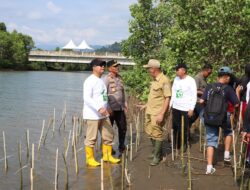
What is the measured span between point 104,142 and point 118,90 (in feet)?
4.37

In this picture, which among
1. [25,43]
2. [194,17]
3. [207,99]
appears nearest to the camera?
[207,99]

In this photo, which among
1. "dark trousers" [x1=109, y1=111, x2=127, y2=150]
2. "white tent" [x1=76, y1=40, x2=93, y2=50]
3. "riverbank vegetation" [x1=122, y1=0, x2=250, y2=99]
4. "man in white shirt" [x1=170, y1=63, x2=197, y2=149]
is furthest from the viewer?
"white tent" [x1=76, y1=40, x2=93, y2=50]

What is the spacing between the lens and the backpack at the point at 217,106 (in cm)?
754

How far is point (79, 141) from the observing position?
12.8 m

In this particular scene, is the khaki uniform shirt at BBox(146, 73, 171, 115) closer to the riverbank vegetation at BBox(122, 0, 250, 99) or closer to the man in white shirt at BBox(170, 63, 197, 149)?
the man in white shirt at BBox(170, 63, 197, 149)

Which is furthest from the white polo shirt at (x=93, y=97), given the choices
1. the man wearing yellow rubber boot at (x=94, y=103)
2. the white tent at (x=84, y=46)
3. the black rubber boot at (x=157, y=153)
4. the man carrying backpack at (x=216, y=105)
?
the white tent at (x=84, y=46)

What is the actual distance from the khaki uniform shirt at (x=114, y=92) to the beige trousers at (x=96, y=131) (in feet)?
2.19

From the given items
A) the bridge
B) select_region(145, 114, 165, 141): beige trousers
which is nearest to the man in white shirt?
select_region(145, 114, 165, 141): beige trousers

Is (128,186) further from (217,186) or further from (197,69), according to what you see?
(197,69)

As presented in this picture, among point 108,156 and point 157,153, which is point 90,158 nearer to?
point 108,156

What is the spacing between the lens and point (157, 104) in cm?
868

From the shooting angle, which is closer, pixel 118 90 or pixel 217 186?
pixel 217 186

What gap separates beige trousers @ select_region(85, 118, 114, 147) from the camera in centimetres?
875

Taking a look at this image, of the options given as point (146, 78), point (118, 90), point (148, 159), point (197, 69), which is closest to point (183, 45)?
point (197, 69)
